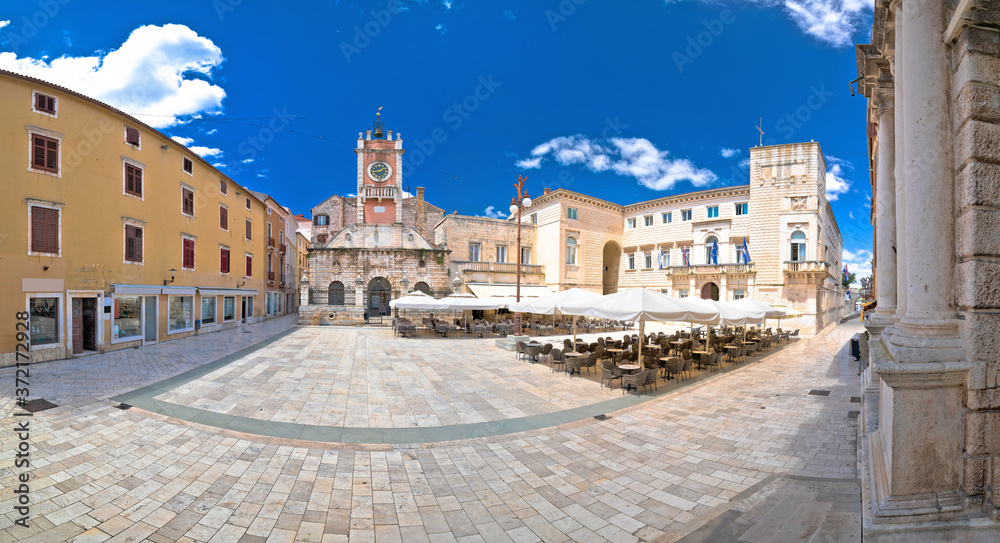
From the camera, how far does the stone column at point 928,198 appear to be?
3285 millimetres

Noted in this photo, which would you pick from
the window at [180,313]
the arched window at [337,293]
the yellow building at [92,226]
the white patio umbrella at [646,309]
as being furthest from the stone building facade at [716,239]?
the yellow building at [92,226]

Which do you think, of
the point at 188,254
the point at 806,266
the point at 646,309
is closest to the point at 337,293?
the point at 188,254

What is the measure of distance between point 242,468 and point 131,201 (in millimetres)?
16584

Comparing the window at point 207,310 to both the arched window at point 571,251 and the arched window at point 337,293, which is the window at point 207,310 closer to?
the arched window at point 337,293

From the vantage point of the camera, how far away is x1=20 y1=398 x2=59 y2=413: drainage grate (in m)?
7.35

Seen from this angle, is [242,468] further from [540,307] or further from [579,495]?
[540,307]

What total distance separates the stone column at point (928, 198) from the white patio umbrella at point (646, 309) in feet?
19.9

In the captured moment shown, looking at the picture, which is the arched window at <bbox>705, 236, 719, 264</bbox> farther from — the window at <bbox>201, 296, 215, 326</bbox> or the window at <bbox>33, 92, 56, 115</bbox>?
the window at <bbox>33, 92, 56, 115</bbox>

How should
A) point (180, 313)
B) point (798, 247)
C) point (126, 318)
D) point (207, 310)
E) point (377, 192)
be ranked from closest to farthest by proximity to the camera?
point (126, 318), point (180, 313), point (207, 310), point (798, 247), point (377, 192)

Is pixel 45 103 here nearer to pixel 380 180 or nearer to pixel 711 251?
pixel 380 180

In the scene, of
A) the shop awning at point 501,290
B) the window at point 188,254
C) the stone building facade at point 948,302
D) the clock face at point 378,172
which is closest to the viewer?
the stone building facade at point 948,302

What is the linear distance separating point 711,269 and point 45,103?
37677mm

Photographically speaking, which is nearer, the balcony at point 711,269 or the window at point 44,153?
the window at point 44,153

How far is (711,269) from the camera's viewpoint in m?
32.1
